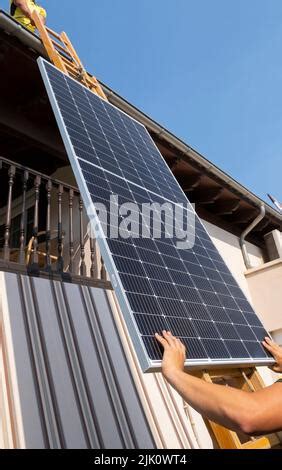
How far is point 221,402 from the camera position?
4.14ft

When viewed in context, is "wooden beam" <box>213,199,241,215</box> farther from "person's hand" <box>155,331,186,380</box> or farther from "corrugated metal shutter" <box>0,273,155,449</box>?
"person's hand" <box>155,331,186,380</box>

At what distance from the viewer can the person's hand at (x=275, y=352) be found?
2.39m

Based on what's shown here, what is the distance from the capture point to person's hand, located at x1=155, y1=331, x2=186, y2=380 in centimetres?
163

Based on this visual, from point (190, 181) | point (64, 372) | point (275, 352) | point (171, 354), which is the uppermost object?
point (190, 181)

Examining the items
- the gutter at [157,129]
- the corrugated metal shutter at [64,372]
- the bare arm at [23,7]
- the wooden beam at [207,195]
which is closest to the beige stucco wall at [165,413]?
the corrugated metal shutter at [64,372]

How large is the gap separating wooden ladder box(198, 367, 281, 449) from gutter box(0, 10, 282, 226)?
4.67m

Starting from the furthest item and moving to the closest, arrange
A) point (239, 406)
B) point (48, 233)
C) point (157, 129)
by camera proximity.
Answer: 1. point (157, 129)
2. point (48, 233)
3. point (239, 406)

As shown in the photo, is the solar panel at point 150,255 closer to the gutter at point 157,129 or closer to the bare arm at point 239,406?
the bare arm at point 239,406

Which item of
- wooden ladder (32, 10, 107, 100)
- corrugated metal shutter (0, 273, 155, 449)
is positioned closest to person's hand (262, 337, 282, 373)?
corrugated metal shutter (0, 273, 155, 449)

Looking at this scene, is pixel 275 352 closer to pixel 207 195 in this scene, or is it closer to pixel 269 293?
pixel 269 293

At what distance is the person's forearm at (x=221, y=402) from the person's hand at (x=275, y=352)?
1160mm

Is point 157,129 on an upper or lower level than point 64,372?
upper

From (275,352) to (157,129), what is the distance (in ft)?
17.2

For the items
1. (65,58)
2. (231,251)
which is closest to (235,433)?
(65,58)
